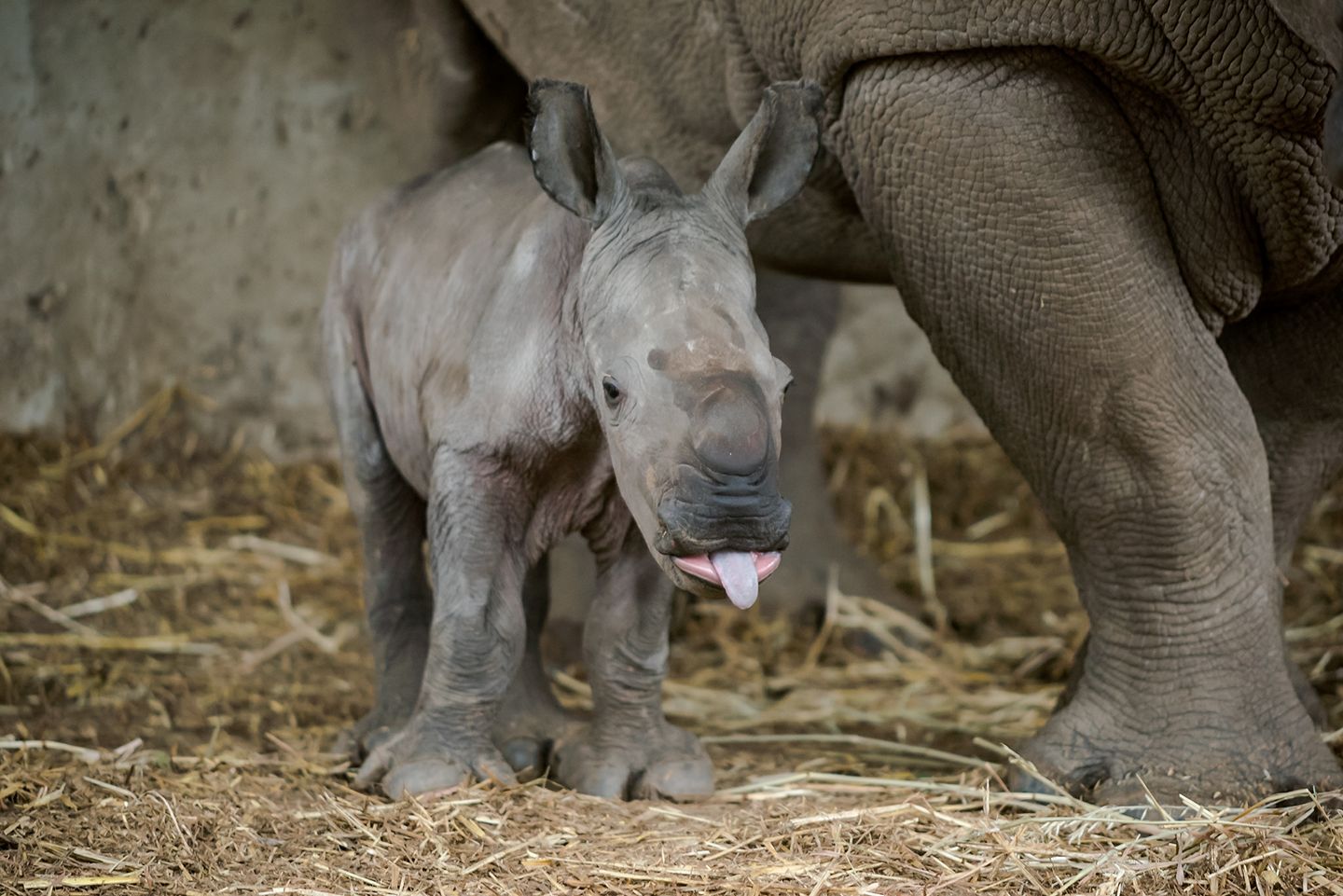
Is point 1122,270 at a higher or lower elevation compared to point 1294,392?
higher

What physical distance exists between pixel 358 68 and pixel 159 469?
1532 millimetres

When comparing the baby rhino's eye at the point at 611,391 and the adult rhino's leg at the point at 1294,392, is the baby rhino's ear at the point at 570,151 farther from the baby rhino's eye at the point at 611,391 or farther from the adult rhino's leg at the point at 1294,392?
the adult rhino's leg at the point at 1294,392

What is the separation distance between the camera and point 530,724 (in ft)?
13.4

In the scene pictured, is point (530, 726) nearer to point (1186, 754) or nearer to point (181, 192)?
point (1186, 754)

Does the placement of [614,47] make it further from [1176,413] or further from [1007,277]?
[1176,413]

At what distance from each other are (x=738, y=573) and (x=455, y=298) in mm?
1108

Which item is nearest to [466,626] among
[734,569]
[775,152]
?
[734,569]

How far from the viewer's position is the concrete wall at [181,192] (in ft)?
20.6

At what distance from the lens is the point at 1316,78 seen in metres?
3.26

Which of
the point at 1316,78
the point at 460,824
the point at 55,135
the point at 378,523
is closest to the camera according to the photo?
the point at 1316,78

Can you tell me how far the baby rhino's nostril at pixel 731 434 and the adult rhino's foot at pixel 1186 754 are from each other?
1.19 metres

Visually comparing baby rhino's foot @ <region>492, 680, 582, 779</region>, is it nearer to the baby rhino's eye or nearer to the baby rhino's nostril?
the baby rhino's eye

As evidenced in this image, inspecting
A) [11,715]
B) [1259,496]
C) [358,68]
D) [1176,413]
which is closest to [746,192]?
[1176,413]

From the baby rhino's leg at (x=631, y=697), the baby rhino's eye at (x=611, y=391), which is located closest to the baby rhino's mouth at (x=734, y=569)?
the baby rhino's eye at (x=611, y=391)
